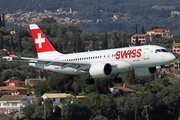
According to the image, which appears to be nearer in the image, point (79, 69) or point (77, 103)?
point (79, 69)

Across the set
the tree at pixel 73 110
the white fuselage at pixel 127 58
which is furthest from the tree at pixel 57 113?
the white fuselage at pixel 127 58

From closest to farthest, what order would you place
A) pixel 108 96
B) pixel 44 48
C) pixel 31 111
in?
pixel 44 48 < pixel 31 111 < pixel 108 96

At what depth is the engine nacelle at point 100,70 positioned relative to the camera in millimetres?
54891

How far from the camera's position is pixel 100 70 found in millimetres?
54938

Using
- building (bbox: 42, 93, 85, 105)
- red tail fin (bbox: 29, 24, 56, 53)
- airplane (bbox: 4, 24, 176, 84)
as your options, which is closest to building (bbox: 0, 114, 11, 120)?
building (bbox: 42, 93, 85, 105)

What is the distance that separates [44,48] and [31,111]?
79.8 metres

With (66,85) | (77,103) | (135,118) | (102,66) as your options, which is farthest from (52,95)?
(102,66)

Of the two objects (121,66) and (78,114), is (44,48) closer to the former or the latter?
(121,66)

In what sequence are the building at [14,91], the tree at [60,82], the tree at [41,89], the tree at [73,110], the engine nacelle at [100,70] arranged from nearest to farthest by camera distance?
the engine nacelle at [100,70], the tree at [73,110], the tree at [60,82], the tree at [41,89], the building at [14,91]

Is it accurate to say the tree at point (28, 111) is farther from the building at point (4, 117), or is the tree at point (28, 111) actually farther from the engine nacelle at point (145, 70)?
the engine nacelle at point (145, 70)

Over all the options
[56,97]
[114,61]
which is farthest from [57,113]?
[114,61]

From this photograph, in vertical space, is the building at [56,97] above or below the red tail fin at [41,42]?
below

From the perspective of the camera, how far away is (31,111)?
142625 mm

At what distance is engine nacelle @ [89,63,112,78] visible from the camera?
180 feet
